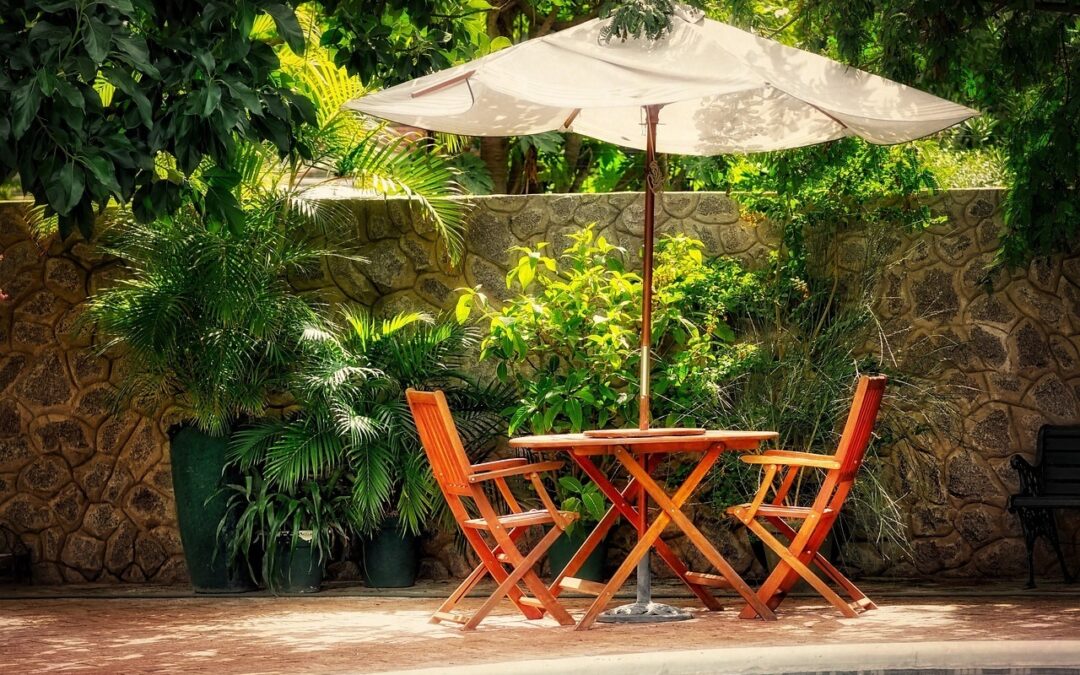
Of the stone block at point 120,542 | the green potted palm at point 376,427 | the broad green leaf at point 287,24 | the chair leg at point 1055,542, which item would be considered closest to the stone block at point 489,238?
the green potted palm at point 376,427

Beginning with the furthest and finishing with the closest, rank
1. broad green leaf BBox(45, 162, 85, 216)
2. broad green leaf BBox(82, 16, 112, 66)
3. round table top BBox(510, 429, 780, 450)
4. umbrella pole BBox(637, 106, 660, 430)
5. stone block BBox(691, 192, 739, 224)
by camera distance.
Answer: stone block BBox(691, 192, 739, 224)
umbrella pole BBox(637, 106, 660, 430)
round table top BBox(510, 429, 780, 450)
broad green leaf BBox(45, 162, 85, 216)
broad green leaf BBox(82, 16, 112, 66)

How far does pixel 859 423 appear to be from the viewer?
6.24m

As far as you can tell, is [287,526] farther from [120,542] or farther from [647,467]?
[647,467]

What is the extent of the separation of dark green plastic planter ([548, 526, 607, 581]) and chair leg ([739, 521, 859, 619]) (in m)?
1.48

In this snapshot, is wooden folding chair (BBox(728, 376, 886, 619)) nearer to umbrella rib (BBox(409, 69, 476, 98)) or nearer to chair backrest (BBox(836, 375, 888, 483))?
chair backrest (BBox(836, 375, 888, 483))

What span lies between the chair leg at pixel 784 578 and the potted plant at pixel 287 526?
8.33 ft

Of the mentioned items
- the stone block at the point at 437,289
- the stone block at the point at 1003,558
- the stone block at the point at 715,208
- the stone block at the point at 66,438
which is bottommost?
the stone block at the point at 1003,558

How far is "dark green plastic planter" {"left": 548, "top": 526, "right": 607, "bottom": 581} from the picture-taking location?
7816mm

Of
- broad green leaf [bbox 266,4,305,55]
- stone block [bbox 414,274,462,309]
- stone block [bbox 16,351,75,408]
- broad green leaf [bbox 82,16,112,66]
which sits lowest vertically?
stone block [bbox 16,351,75,408]

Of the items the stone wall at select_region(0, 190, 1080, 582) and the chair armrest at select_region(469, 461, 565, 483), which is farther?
the stone wall at select_region(0, 190, 1080, 582)

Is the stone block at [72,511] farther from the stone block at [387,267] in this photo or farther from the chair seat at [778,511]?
the chair seat at [778,511]

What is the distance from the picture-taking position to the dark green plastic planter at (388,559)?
315 inches

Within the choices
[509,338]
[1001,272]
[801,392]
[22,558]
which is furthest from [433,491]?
[1001,272]

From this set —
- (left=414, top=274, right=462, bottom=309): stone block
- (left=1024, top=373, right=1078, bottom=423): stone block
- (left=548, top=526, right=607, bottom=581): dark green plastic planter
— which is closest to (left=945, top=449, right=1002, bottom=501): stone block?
(left=1024, top=373, right=1078, bottom=423): stone block
